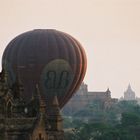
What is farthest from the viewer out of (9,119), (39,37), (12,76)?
(39,37)

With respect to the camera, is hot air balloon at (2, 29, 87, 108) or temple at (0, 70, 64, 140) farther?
hot air balloon at (2, 29, 87, 108)

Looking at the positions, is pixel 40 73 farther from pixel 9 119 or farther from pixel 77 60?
pixel 9 119

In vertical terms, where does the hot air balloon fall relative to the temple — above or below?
above

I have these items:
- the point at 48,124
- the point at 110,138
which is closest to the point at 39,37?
the point at 48,124

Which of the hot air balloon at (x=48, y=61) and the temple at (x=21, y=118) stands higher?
the hot air balloon at (x=48, y=61)

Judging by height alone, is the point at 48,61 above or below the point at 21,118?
above

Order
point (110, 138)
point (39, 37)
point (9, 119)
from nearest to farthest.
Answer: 1. point (9, 119)
2. point (39, 37)
3. point (110, 138)

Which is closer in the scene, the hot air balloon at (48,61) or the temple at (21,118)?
the temple at (21,118)

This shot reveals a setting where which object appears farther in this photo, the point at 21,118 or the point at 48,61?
the point at 48,61
